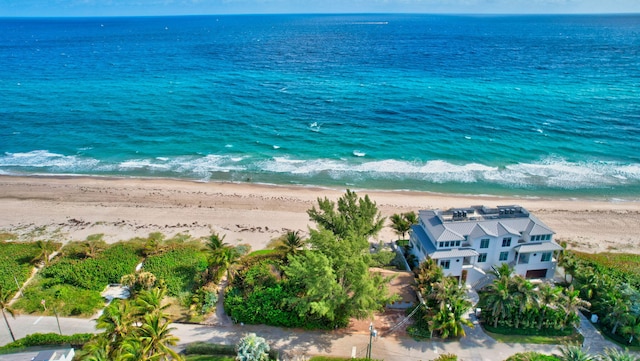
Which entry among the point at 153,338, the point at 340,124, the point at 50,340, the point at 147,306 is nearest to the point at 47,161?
the point at 50,340

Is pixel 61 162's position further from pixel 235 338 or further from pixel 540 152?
pixel 540 152

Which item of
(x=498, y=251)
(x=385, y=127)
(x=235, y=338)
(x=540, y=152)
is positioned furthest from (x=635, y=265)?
(x=385, y=127)

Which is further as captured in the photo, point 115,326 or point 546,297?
point 546,297

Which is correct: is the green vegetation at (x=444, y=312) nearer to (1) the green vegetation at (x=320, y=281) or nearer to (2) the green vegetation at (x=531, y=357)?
(1) the green vegetation at (x=320, y=281)

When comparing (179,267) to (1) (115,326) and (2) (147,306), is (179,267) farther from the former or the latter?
(1) (115,326)

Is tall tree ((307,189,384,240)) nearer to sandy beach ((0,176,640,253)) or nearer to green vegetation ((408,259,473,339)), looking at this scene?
green vegetation ((408,259,473,339))

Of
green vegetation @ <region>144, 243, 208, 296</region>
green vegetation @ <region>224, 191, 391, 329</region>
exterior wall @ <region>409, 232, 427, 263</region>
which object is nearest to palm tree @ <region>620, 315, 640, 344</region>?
exterior wall @ <region>409, 232, 427, 263</region>

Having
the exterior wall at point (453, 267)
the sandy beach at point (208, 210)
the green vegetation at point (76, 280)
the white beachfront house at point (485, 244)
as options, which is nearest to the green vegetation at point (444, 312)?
the exterior wall at point (453, 267)
